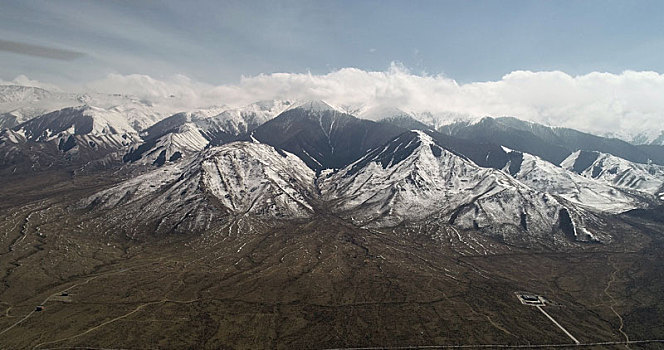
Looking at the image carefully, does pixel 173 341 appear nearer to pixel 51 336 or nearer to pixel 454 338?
pixel 51 336

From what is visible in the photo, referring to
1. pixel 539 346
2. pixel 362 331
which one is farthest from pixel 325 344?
pixel 539 346

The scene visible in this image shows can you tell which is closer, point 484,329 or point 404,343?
point 404,343

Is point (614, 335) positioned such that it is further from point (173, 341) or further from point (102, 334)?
point (102, 334)

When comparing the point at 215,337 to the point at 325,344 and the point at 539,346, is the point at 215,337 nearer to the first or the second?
the point at 325,344

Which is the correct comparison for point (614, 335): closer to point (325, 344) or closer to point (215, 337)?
point (325, 344)

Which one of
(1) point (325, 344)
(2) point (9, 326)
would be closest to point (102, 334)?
(2) point (9, 326)

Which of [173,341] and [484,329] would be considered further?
[484,329]

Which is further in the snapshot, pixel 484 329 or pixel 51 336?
pixel 484 329

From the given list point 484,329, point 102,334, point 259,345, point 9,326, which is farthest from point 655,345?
point 9,326
